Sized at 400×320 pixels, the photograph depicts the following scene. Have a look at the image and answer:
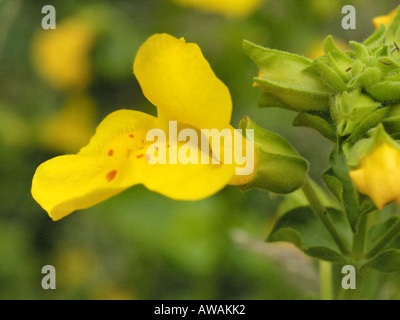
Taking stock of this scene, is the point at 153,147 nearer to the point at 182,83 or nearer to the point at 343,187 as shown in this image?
the point at 182,83

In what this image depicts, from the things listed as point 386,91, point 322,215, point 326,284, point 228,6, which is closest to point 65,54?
point 228,6

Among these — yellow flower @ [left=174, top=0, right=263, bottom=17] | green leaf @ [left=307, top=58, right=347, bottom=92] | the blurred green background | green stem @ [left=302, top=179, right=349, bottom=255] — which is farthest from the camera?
yellow flower @ [left=174, top=0, right=263, bottom=17]

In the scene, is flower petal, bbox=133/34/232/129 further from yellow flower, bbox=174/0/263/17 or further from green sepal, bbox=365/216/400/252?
yellow flower, bbox=174/0/263/17

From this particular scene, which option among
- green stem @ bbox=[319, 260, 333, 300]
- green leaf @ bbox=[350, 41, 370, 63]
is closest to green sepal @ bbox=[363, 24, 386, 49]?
green leaf @ bbox=[350, 41, 370, 63]

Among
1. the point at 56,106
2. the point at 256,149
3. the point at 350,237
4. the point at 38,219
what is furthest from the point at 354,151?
the point at 56,106

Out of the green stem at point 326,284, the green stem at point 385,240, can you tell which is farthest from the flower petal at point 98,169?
the green stem at point 326,284

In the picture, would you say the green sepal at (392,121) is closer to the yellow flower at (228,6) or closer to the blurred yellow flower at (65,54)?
the yellow flower at (228,6)

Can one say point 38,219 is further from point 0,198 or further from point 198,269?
point 198,269
